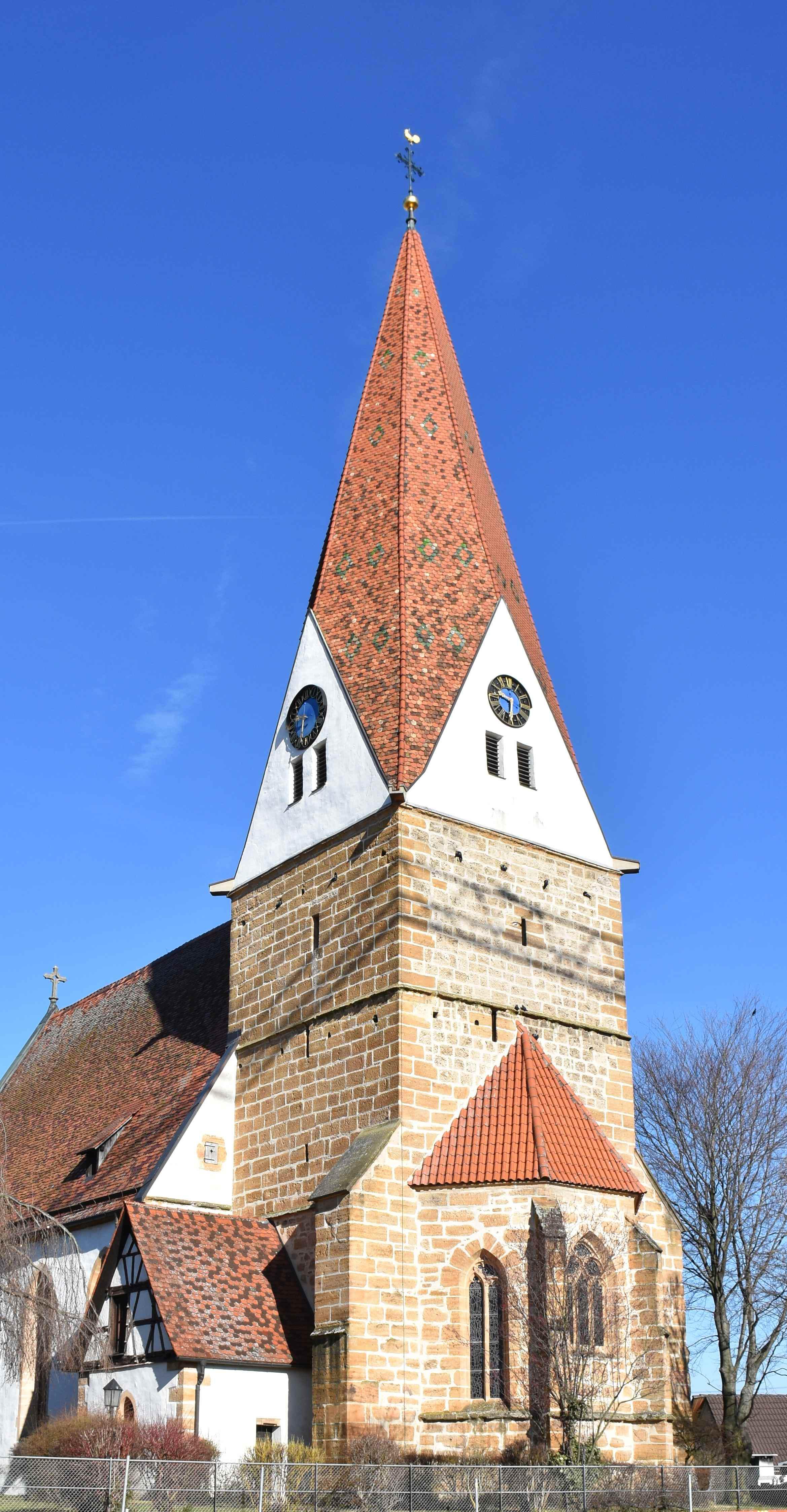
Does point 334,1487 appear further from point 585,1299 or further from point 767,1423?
point 767,1423

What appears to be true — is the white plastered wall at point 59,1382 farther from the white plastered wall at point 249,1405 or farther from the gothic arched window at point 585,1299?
the gothic arched window at point 585,1299

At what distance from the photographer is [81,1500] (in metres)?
15.9

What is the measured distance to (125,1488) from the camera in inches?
589

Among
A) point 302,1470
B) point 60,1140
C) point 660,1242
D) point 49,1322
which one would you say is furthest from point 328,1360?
point 60,1140

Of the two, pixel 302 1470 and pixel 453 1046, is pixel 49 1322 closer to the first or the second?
pixel 302 1470

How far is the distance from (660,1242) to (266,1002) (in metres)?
6.79

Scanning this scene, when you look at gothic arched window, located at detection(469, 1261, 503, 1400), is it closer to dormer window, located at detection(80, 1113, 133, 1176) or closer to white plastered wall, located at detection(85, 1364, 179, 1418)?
white plastered wall, located at detection(85, 1364, 179, 1418)

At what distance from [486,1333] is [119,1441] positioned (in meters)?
4.65

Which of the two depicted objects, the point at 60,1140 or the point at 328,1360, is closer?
the point at 328,1360

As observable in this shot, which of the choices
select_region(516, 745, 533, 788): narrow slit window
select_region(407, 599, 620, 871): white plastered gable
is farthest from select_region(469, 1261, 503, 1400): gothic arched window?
select_region(516, 745, 533, 788): narrow slit window

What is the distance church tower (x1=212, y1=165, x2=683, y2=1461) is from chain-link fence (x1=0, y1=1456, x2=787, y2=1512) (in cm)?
103

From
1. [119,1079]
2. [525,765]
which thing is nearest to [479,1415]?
[525,765]

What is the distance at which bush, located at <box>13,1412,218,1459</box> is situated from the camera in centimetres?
1773

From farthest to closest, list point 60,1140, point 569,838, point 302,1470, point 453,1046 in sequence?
point 60,1140
point 569,838
point 453,1046
point 302,1470
